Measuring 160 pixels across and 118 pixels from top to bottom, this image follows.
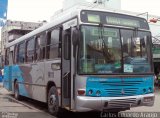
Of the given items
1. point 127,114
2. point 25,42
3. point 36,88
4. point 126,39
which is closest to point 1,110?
point 36,88

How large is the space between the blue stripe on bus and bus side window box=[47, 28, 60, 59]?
187 centimetres

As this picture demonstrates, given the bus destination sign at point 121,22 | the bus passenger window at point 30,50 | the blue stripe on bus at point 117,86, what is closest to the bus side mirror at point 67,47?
the blue stripe on bus at point 117,86

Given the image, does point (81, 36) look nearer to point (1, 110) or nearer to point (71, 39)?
point (71, 39)

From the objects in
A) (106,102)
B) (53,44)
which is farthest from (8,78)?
(106,102)

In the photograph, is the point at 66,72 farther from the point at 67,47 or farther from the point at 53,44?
the point at 53,44

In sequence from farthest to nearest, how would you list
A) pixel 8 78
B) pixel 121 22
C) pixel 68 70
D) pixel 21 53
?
pixel 8 78 → pixel 21 53 → pixel 121 22 → pixel 68 70

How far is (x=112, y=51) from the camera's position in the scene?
8836mm

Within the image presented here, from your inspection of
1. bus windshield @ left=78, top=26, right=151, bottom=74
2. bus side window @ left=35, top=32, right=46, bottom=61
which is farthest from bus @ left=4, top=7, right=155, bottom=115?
bus side window @ left=35, top=32, right=46, bottom=61

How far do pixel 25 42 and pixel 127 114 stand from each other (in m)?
5.59

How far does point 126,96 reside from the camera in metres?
8.86

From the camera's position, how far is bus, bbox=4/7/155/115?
27.9ft

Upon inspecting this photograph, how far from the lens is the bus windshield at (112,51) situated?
8523 millimetres

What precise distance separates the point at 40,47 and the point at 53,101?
2.35 m

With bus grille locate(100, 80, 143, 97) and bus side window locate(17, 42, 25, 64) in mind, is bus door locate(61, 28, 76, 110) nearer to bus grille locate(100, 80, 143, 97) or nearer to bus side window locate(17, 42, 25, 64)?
bus grille locate(100, 80, 143, 97)
